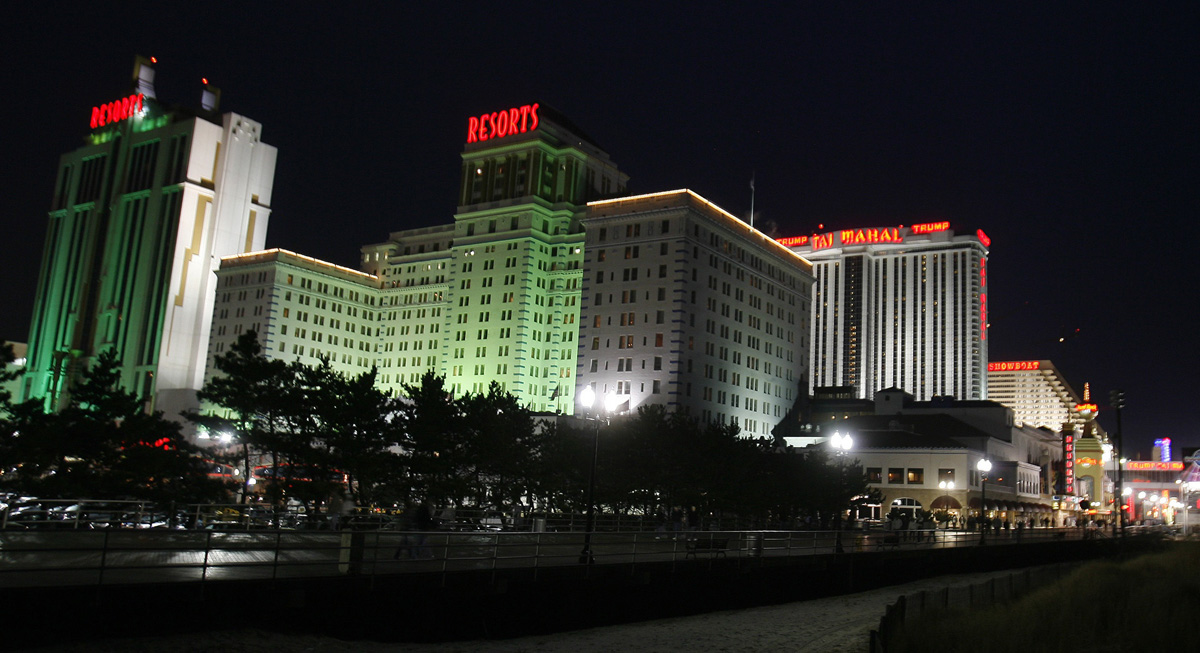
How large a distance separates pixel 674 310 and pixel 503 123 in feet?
146

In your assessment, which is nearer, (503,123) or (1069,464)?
(503,123)

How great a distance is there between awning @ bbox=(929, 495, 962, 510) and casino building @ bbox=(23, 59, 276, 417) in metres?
110

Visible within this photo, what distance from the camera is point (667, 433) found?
234 ft

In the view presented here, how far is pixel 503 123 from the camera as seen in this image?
135500 millimetres

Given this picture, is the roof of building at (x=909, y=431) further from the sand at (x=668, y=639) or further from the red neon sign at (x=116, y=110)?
the red neon sign at (x=116, y=110)

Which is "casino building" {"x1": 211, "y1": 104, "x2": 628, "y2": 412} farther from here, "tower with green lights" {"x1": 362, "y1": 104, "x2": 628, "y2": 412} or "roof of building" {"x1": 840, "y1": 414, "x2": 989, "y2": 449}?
"roof of building" {"x1": 840, "y1": 414, "x2": 989, "y2": 449}

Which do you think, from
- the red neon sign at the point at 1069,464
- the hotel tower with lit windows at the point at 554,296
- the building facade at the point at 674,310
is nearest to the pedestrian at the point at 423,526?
the hotel tower with lit windows at the point at 554,296

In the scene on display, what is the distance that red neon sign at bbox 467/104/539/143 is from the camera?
13362cm

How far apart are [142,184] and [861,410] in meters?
129

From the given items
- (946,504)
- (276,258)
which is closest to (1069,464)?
(946,504)

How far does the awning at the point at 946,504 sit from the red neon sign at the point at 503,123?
229 ft

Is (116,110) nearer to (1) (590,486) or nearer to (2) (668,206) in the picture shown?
(2) (668,206)

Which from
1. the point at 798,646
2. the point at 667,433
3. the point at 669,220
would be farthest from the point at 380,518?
the point at 669,220

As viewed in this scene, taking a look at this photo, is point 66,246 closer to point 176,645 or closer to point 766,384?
point 766,384
